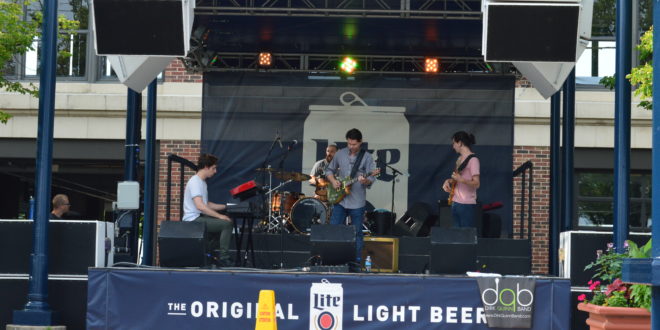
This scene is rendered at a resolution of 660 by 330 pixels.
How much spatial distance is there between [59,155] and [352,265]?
37.6 feet

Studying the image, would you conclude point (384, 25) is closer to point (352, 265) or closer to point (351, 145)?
point (351, 145)

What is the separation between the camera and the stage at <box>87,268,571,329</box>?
11.8 metres

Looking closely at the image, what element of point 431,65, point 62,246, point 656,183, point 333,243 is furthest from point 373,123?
point 656,183

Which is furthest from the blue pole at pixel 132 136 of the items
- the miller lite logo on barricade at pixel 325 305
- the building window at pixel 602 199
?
the building window at pixel 602 199

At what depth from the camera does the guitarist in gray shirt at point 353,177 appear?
1441 cm

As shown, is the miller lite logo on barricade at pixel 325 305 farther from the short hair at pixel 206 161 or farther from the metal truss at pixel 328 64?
the metal truss at pixel 328 64

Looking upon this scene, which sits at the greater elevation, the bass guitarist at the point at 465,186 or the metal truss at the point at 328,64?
the metal truss at the point at 328,64

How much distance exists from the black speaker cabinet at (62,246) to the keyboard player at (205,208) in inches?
49.2

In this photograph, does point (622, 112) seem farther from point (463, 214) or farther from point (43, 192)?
point (43, 192)

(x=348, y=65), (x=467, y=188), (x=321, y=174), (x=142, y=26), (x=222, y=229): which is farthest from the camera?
(x=348, y=65)


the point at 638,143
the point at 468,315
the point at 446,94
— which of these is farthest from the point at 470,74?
the point at 468,315

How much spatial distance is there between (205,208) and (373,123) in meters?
5.19

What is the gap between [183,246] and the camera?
42.1 feet

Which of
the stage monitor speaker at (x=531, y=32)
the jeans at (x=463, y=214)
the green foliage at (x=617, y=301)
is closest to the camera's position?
the green foliage at (x=617, y=301)
